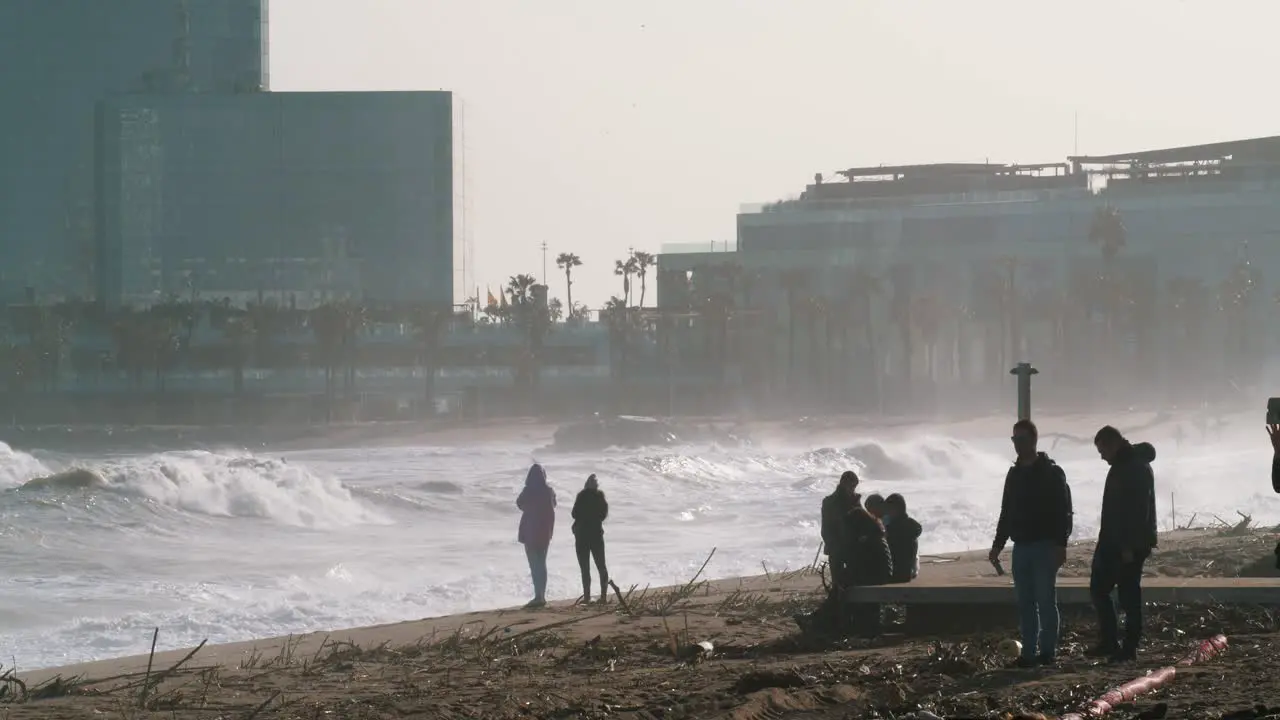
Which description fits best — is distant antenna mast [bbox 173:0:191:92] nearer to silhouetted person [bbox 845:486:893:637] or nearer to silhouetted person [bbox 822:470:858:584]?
silhouetted person [bbox 822:470:858:584]

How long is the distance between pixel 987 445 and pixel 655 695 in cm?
6233

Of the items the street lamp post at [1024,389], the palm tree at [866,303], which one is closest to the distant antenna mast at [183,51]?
the palm tree at [866,303]

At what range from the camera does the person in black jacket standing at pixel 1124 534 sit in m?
11.8

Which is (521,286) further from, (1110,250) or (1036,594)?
(1036,594)

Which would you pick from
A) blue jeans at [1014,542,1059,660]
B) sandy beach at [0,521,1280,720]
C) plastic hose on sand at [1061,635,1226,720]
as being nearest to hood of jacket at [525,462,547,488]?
sandy beach at [0,521,1280,720]

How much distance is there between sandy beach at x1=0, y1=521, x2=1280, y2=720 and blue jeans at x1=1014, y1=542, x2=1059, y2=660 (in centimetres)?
25

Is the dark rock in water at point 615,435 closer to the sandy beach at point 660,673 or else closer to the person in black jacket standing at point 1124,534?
the sandy beach at point 660,673

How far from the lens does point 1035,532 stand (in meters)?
11.7

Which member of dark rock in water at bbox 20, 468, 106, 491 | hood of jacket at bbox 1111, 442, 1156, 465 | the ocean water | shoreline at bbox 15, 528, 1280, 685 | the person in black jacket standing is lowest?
the ocean water

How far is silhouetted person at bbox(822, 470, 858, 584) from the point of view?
14.3m

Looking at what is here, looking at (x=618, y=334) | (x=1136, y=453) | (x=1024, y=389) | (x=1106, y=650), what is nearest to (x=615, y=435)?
(x=618, y=334)

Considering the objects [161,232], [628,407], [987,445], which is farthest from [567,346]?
[987,445]

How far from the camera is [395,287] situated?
13975cm

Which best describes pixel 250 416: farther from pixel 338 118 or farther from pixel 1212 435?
pixel 1212 435
